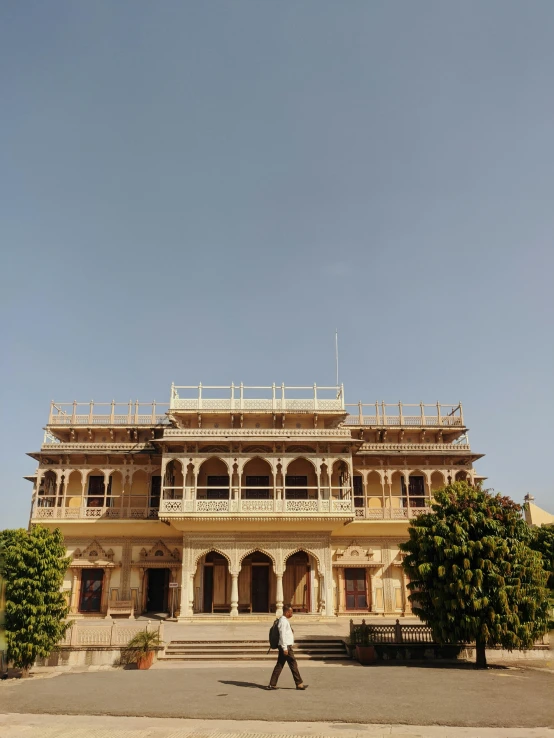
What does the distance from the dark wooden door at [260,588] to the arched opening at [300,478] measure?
12.5 feet

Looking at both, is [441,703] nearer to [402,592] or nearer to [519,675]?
[519,675]

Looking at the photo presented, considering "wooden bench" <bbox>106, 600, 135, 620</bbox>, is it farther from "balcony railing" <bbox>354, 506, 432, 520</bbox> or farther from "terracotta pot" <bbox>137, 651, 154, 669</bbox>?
"balcony railing" <bbox>354, 506, 432, 520</bbox>

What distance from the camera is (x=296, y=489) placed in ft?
99.2

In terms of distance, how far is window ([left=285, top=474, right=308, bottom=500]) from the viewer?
30328 millimetres

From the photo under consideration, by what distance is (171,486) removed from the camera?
2939 centimetres

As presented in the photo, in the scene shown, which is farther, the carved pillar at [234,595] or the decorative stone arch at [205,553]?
the decorative stone arch at [205,553]

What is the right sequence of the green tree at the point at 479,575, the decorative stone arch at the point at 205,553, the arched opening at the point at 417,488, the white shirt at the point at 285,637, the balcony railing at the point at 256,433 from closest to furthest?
the white shirt at the point at 285,637
the green tree at the point at 479,575
the decorative stone arch at the point at 205,553
the balcony railing at the point at 256,433
the arched opening at the point at 417,488

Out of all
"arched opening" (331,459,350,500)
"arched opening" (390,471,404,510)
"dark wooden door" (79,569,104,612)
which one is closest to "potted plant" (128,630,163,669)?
"dark wooden door" (79,569,104,612)

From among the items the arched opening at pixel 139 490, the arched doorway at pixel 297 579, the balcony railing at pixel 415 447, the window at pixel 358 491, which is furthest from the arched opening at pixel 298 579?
the arched opening at pixel 139 490

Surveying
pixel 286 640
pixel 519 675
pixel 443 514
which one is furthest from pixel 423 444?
pixel 286 640

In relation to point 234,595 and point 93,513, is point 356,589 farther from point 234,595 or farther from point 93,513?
point 93,513

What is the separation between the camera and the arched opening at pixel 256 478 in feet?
99.3

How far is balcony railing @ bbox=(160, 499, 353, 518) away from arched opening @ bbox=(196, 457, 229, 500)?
250cm

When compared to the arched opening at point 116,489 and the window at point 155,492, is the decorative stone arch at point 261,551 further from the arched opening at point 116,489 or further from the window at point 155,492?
the arched opening at point 116,489
